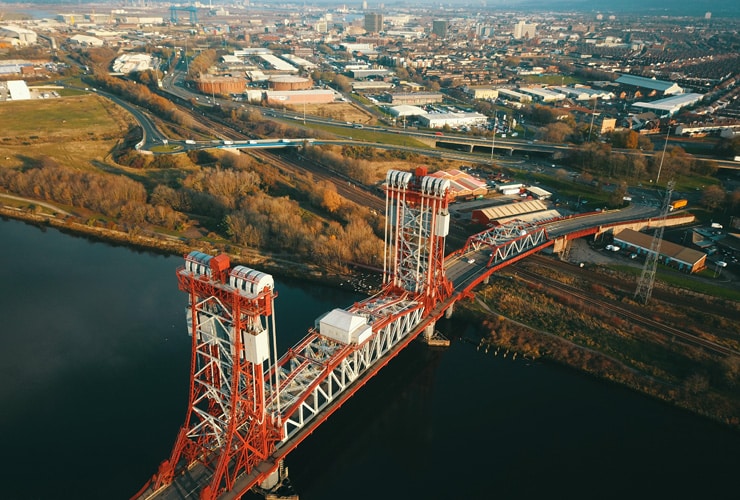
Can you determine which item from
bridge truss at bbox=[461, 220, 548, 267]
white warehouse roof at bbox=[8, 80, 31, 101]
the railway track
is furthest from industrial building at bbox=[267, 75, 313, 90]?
the railway track

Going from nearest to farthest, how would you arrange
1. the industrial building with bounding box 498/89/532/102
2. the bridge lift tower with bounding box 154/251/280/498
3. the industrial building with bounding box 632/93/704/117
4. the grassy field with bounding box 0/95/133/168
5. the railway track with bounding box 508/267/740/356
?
the bridge lift tower with bounding box 154/251/280/498, the railway track with bounding box 508/267/740/356, the grassy field with bounding box 0/95/133/168, the industrial building with bounding box 632/93/704/117, the industrial building with bounding box 498/89/532/102

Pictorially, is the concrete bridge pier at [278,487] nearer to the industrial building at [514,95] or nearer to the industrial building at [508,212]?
the industrial building at [508,212]

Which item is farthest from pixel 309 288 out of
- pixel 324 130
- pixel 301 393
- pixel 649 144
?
pixel 649 144

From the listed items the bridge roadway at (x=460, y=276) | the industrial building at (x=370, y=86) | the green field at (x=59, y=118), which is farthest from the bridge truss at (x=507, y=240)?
the industrial building at (x=370, y=86)

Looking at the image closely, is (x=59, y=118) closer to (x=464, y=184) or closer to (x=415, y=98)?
(x=415, y=98)

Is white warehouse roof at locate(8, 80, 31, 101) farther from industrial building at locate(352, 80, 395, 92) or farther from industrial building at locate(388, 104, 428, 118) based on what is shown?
industrial building at locate(388, 104, 428, 118)

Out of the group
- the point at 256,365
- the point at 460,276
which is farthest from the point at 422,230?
the point at 256,365
